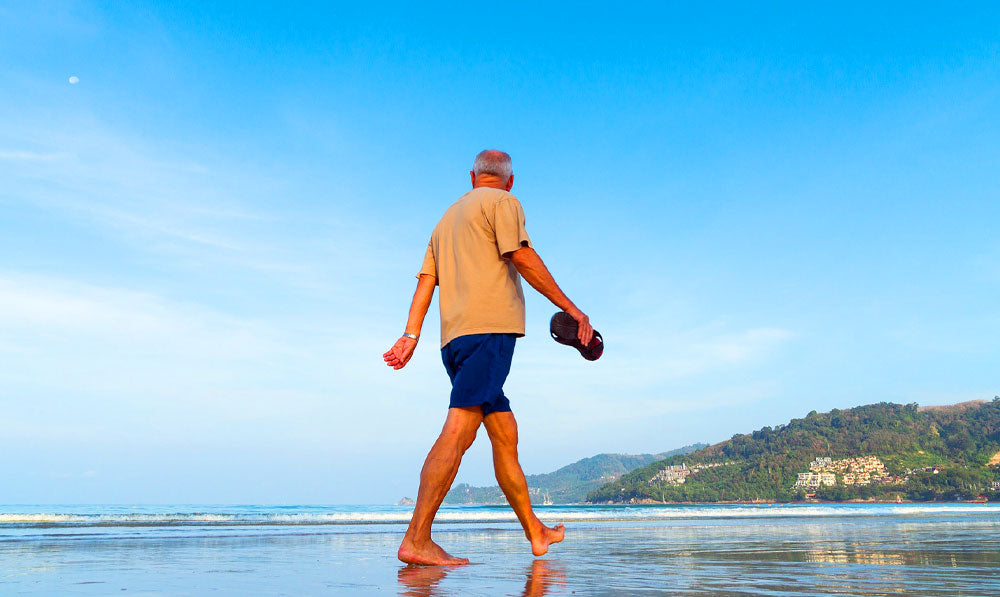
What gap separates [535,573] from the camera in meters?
2.96

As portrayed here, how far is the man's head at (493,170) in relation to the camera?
4234 millimetres

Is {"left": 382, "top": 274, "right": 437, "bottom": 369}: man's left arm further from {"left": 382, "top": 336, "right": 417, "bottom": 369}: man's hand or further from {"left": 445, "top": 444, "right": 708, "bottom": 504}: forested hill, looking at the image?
{"left": 445, "top": 444, "right": 708, "bottom": 504}: forested hill

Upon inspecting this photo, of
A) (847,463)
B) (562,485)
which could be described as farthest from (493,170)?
(562,485)

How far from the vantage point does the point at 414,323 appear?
3994mm

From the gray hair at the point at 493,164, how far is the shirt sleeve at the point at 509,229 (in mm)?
478

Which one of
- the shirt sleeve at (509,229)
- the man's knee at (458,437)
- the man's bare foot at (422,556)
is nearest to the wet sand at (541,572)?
the man's bare foot at (422,556)

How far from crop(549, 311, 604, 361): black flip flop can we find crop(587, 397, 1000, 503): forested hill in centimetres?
9453

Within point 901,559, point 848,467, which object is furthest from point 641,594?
point 848,467

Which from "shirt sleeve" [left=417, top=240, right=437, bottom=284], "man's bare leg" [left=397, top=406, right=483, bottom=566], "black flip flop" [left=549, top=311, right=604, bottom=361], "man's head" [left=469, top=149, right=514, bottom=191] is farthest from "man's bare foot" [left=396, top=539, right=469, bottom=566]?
"man's head" [left=469, top=149, right=514, bottom=191]

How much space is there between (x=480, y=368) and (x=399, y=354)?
529 millimetres

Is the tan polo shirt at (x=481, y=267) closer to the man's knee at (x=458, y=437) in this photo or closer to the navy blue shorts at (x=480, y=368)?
the navy blue shorts at (x=480, y=368)

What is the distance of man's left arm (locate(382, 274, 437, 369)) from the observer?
3.79 m

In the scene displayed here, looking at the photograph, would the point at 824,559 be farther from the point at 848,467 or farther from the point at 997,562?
the point at 848,467

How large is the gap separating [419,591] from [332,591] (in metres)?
0.36
